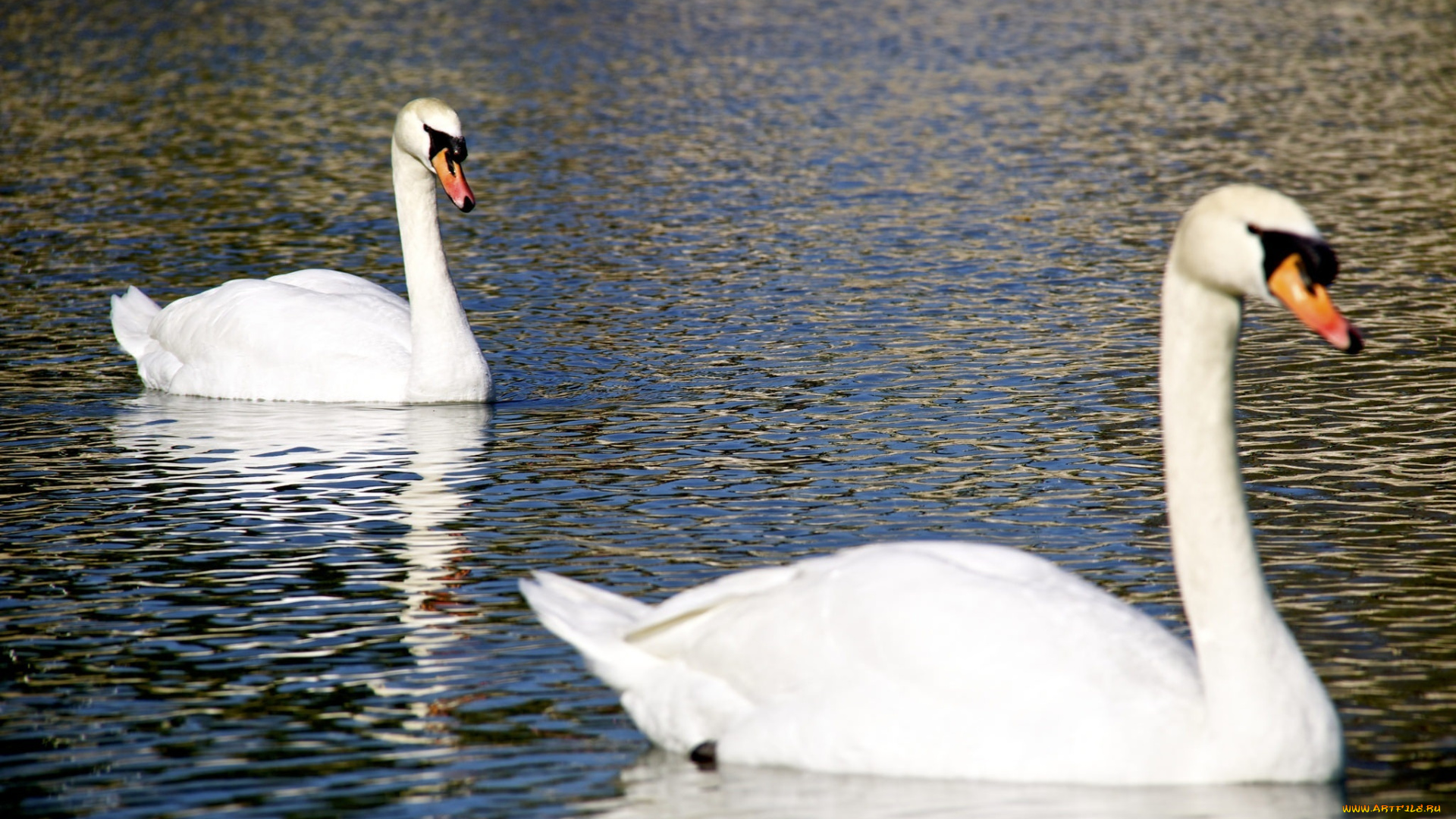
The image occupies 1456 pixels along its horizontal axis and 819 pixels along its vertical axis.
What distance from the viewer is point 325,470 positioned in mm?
10625

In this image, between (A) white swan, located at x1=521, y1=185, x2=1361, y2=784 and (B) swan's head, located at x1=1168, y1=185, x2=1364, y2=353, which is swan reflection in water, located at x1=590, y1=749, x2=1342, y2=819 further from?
(B) swan's head, located at x1=1168, y1=185, x2=1364, y2=353

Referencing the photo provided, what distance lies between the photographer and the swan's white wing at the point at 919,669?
5867mm

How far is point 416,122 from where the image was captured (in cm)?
1251

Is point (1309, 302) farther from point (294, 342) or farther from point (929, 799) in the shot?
point (294, 342)

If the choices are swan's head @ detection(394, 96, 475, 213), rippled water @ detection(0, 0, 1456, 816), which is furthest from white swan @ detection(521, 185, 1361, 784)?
swan's head @ detection(394, 96, 475, 213)

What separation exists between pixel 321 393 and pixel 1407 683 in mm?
7147

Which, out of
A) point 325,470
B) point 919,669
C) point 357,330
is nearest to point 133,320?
point 357,330

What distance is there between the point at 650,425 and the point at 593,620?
4836 millimetres

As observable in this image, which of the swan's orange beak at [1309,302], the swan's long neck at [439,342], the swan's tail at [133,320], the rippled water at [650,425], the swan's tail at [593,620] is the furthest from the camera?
the swan's tail at [133,320]

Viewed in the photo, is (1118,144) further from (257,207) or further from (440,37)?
(440,37)

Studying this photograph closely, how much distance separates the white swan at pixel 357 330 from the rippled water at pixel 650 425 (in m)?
0.23

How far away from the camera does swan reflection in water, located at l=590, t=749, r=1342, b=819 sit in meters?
5.85

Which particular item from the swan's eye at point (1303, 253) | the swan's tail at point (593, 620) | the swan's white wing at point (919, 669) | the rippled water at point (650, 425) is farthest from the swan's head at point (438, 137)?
the swan's eye at point (1303, 253)

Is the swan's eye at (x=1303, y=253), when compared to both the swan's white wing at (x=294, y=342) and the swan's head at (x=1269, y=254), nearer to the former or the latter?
the swan's head at (x=1269, y=254)
